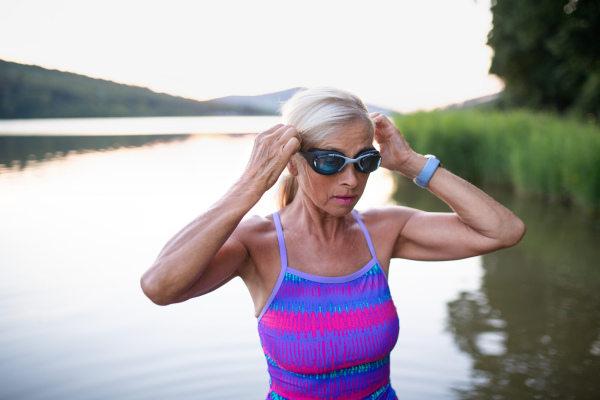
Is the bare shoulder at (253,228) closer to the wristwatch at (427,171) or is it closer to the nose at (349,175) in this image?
the nose at (349,175)

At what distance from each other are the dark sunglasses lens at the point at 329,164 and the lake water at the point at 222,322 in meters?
0.56

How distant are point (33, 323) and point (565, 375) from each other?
426 cm

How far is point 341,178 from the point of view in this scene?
6.59ft

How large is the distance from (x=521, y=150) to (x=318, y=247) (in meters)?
11.1

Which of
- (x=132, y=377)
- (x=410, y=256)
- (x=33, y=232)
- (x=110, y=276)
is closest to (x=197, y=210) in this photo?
(x=33, y=232)

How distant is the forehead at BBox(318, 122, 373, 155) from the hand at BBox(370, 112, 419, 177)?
29 centimetres

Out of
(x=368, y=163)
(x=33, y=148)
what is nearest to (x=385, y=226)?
(x=368, y=163)

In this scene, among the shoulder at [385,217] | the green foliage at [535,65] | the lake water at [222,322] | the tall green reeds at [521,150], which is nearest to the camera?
the shoulder at [385,217]

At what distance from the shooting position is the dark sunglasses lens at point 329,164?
1959mm

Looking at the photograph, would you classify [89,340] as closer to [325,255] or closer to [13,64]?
[325,255]

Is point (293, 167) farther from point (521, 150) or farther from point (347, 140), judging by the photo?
point (521, 150)

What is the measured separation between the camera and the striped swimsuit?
1940 millimetres

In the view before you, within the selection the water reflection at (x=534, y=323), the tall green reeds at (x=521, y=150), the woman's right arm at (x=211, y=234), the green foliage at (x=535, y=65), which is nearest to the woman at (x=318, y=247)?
the woman's right arm at (x=211, y=234)

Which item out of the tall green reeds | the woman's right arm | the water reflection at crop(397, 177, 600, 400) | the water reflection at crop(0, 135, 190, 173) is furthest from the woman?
the water reflection at crop(0, 135, 190, 173)
